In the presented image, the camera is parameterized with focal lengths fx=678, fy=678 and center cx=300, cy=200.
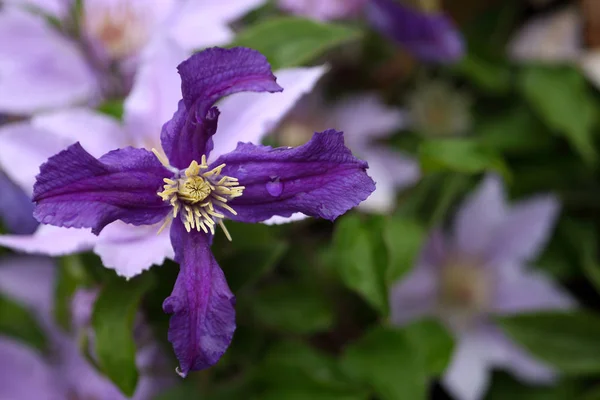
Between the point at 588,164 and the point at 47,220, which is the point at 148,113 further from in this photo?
the point at 588,164

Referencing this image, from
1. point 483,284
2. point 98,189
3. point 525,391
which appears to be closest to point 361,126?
point 483,284

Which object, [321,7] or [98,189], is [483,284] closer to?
[321,7]

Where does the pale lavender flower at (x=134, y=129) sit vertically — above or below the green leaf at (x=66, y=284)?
above

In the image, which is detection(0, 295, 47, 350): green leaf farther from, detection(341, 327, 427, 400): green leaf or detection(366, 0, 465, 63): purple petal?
detection(366, 0, 465, 63): purple petal

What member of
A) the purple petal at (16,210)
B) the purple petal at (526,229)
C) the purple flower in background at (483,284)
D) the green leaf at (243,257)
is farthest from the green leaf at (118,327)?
the purple petal at (526,229)

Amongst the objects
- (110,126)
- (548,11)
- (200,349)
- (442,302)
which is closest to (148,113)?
(110,126)

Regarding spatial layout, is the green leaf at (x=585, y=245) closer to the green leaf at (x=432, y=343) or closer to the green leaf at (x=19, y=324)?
the green leaf at (x=432, y=343)
